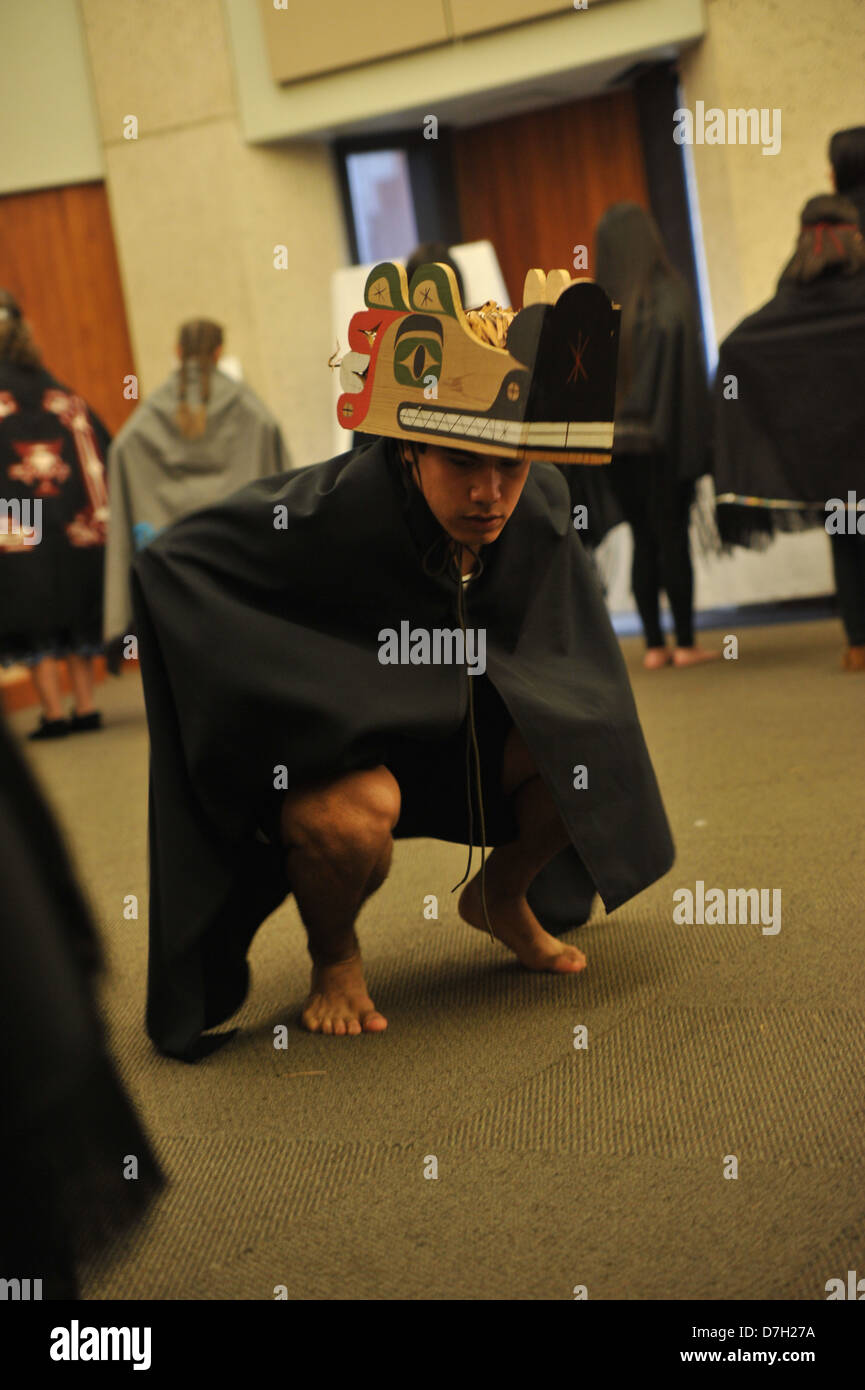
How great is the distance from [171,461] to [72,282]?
2.28 metres

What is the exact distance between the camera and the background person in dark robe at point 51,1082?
2.72 feet

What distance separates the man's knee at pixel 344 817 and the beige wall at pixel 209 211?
5.07 metres

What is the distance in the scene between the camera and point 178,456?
5.40 meters

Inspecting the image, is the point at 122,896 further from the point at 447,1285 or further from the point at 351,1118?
the point at 447,1285

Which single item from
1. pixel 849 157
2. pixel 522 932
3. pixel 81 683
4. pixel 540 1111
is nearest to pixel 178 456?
pixel 81 683

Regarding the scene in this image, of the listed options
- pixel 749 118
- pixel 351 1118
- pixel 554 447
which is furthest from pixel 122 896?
pixel 749 118

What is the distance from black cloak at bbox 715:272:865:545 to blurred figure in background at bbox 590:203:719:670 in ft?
0.78

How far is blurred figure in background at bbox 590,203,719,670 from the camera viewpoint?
482 centimetres

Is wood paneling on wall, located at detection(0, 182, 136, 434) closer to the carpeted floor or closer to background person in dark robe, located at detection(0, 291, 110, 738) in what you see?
background person in dark robe, located at detection(0, 291, 110, 738)

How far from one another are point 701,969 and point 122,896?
1411 millimetres

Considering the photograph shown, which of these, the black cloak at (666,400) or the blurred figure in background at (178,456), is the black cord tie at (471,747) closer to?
the black cloak at (666,400)

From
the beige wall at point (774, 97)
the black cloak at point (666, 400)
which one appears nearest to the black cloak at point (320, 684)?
the black cloak at point (666, 400)

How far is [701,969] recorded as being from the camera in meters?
2.13

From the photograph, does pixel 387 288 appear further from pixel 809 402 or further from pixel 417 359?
pixel 809 402
